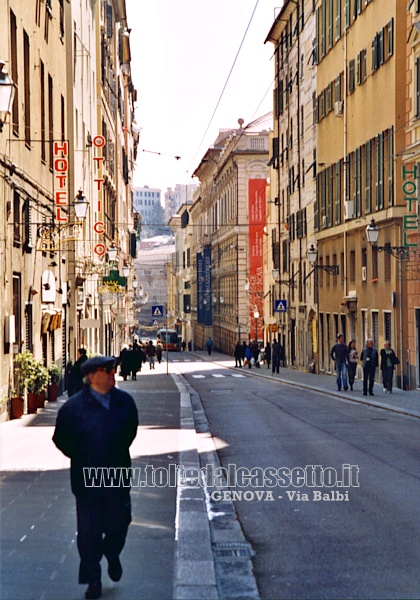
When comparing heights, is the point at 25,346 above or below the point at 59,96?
below

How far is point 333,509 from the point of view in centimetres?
1051

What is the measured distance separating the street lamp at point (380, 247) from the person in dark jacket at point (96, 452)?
24.3 meters

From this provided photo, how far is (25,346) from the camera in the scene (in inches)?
947

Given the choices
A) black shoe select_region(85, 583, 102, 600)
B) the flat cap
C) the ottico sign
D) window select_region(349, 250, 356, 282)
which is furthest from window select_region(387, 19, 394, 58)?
black shoe select_region(85, 583, 102, 600)

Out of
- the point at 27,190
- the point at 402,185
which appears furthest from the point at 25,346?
the point at 402,185

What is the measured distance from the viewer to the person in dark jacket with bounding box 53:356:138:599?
6988 mm

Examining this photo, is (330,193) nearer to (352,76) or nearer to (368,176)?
(352,76)

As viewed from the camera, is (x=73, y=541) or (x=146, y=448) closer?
(x=73, y=541)

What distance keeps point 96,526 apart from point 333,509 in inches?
157

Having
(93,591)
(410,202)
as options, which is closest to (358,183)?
(410,202)

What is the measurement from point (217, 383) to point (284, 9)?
2675cm

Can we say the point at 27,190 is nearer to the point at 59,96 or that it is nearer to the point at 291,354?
the point at 59,96

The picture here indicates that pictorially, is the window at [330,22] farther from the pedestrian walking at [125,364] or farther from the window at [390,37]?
the pedestrian walking at [125,364]

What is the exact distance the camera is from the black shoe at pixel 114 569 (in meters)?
7.21
